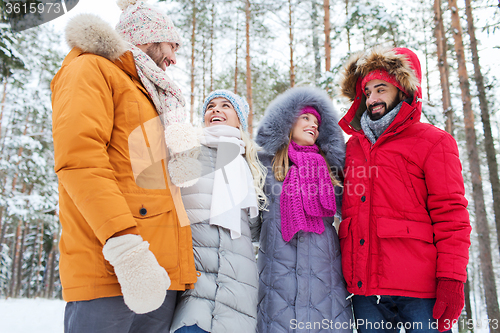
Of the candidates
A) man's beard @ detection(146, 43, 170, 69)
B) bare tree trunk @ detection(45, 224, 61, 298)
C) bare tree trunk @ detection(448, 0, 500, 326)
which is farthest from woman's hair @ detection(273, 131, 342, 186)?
bare tree trunk @ detection(45, 224, 61, 298)

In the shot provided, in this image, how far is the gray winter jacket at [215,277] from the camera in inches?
67.6

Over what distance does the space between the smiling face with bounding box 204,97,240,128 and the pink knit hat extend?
2.75ft

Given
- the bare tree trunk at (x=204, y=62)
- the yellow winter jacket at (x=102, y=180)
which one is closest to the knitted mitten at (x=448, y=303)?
the yellow winter jacket at (x=102, y=180)

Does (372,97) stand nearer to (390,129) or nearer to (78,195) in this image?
(390,129)

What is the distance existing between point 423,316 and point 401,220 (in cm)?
64

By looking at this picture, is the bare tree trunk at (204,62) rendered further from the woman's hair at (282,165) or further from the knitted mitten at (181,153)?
the knitted mitten at (181,153)

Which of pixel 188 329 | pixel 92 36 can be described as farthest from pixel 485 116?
pixel 92 36

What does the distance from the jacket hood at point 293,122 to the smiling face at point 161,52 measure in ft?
3.82

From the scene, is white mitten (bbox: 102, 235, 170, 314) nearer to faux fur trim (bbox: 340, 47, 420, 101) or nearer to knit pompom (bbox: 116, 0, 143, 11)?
knit pompom (bbox: 116, 0, 143, 11)

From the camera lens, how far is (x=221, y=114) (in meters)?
2.61

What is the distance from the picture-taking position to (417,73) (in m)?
2.48

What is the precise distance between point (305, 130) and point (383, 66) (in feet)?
2.71

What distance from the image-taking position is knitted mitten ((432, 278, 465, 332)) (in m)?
1.88

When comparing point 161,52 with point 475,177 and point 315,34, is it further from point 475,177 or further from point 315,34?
point 315,34
